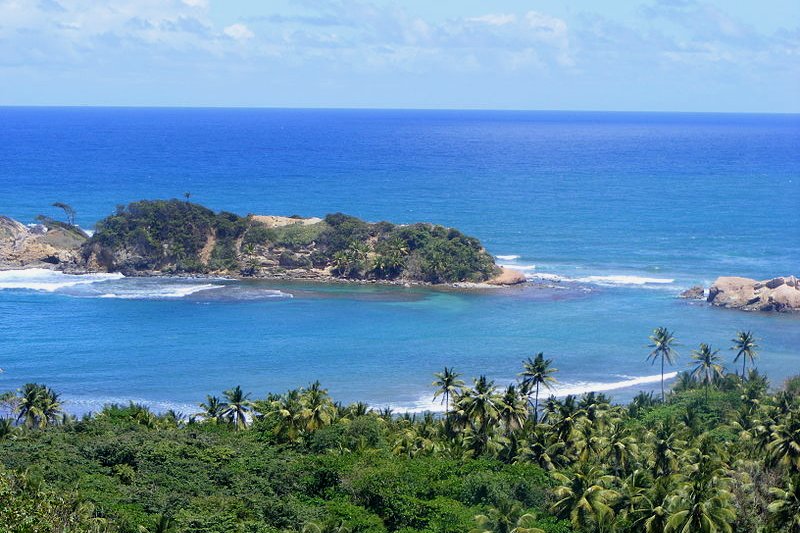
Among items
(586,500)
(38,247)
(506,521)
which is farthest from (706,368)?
(38,247)

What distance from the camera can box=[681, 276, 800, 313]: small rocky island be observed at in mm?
102062

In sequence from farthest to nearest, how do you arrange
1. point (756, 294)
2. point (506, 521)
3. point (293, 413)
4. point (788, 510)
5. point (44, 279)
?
point (44, 279) → point (756, 294) → point (293, 413) → point (788, 510) → point (506, 521)

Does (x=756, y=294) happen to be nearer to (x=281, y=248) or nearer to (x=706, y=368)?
(x=706, y=368)

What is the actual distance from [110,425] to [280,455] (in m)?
11.5

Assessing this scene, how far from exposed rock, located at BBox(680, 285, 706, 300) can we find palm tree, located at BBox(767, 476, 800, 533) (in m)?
67.8

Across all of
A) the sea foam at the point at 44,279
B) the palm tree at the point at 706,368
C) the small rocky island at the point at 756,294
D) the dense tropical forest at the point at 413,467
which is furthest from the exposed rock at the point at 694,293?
the sea foam at the point at 44,279

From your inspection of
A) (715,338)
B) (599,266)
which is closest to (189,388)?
(715,338)

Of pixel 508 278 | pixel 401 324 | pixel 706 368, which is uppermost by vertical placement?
pixel 508 278

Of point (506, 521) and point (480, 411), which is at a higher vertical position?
point (480, 411)

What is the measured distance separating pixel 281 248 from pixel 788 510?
283ft

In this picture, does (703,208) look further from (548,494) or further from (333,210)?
(548,494)

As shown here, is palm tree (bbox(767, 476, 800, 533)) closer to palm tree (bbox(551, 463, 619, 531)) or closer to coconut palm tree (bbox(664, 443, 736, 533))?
coconut palm tree (bbox(664, 443, 736, 533))

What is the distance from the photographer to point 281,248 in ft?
396

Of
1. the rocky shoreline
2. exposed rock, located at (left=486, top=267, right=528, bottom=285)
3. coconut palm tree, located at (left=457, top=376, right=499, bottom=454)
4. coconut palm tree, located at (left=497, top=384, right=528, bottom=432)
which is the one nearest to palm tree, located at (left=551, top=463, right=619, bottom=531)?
coconut palm tree, located at (left=457, top=376, right=499, bottom=454)
